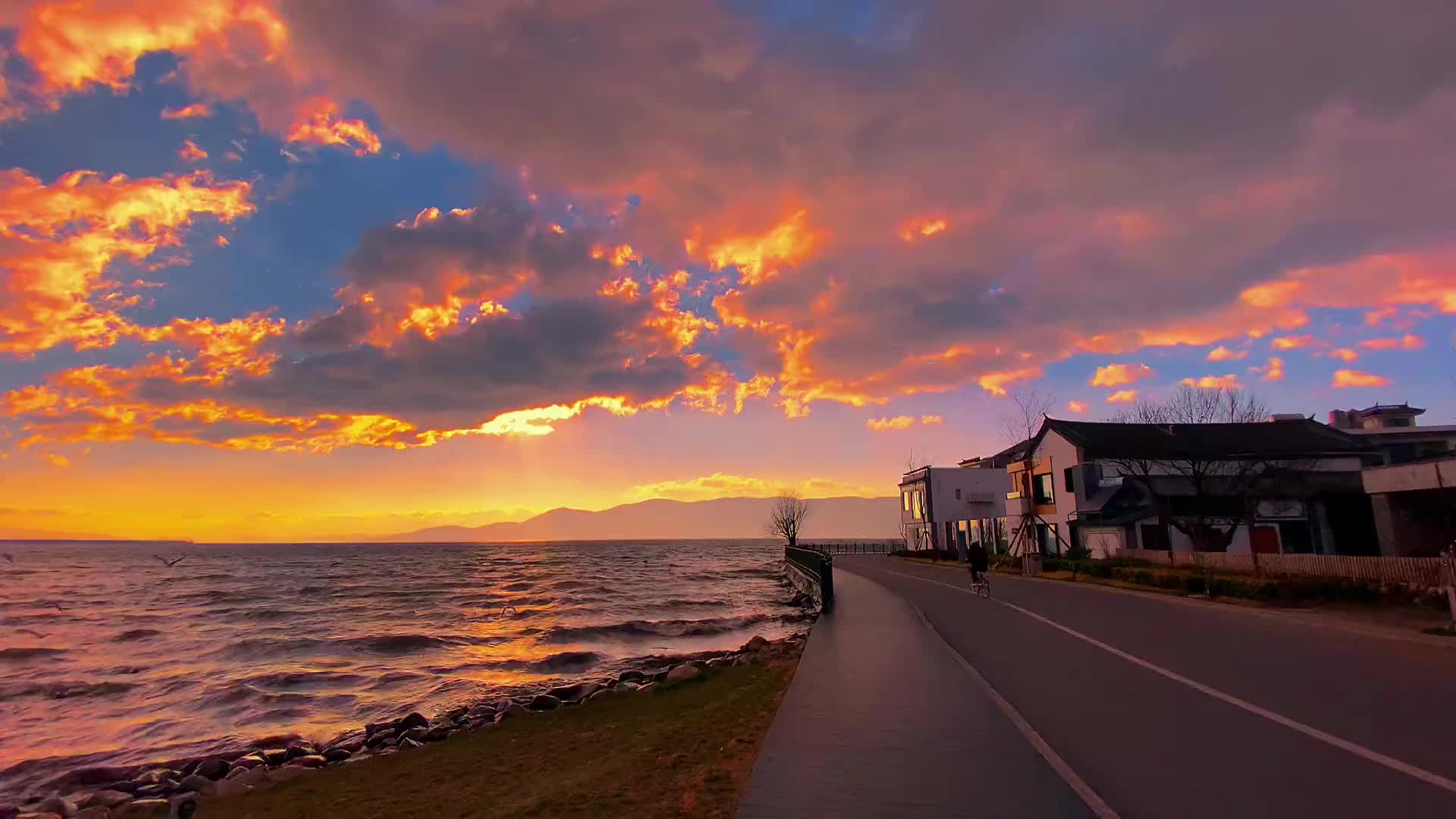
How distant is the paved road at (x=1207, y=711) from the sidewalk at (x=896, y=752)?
58mm

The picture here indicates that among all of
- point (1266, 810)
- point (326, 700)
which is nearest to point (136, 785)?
point (326, 700)

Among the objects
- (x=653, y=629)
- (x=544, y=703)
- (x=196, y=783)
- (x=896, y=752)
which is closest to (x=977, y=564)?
(x=653, y=629)

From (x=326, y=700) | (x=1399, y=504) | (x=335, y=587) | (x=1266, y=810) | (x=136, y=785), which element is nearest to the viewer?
(x=1266, y=810)

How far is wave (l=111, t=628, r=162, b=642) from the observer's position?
93.5ft

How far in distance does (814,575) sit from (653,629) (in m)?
8.45

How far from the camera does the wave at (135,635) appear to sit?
28489mm

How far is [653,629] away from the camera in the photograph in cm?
2738

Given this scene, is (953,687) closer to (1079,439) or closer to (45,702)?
(45,702)

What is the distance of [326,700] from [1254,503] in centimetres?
3635

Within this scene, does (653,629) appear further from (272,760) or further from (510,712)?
(272,760)

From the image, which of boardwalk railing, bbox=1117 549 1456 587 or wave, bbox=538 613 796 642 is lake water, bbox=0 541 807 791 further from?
boardwalk railing, bbox=1117 549 1456 587

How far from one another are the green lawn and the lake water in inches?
207

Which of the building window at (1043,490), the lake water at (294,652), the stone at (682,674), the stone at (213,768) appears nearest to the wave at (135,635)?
the lake water at (294,652)

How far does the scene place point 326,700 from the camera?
17453 millimetres
